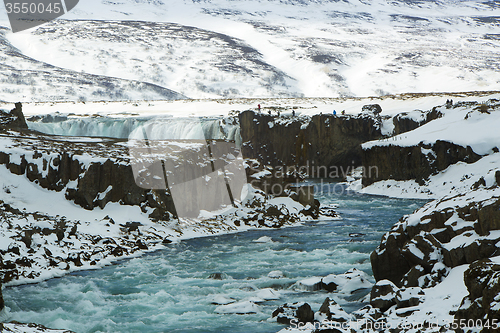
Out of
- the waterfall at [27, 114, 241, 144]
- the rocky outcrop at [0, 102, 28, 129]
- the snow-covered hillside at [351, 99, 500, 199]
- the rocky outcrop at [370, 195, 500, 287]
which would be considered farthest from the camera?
the waterfall at [27, 114, 241, 144]

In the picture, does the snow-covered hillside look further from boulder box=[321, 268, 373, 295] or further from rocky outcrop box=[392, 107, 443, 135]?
boulder box=[321, 268, 373, 295]

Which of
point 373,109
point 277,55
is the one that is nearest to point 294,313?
point 373,109

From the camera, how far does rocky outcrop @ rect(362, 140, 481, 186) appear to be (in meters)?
35.3

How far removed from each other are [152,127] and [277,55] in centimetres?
12101

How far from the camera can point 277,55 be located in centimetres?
16962

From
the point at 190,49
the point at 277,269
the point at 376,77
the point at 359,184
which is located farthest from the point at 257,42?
the point at 277,269

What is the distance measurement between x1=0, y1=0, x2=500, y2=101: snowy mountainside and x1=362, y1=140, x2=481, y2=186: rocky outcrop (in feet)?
260

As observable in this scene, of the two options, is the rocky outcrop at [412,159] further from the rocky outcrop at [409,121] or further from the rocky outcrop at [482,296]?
the rocky outcrop at [482,296]

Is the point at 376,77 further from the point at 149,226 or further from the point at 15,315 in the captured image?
the point at 15,315

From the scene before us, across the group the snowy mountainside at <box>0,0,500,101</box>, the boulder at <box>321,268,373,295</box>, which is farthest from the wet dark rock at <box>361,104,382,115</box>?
the snowy mountainside at <box>0,0,500,101</box>

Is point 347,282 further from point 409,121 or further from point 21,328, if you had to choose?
point 409,121

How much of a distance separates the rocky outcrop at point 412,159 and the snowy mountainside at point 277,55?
79243mm

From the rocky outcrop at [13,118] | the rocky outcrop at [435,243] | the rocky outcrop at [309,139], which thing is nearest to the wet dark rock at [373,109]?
the rocky outcrop at [309,139]

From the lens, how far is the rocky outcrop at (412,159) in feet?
116
